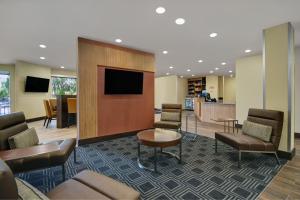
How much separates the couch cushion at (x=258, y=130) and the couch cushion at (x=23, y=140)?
3.96 metres

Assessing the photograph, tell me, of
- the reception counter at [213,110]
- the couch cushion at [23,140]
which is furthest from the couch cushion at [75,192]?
the reception counter at [213,110]

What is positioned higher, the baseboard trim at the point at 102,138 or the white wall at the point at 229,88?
the white wall at the point at 229,88

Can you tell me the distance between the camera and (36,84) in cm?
736

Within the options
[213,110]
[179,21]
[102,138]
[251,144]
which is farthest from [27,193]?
[213,110]

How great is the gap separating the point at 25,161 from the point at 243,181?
2896mm

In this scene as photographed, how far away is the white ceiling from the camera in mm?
2564

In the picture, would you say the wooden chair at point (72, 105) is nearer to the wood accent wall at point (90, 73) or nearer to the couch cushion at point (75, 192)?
the wood accent wall at point (90, 73)

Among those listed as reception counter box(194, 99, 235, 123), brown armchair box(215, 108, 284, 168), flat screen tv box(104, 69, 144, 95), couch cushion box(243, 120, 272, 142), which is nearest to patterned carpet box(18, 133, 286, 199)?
brown armchair box(215, 108, 284, 168)

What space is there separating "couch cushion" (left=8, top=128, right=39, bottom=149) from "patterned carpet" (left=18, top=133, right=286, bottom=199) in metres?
0.50

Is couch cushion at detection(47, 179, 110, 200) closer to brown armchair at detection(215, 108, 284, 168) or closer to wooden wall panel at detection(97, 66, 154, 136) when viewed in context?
brown armchair at detection(215, 108, 284, 168)

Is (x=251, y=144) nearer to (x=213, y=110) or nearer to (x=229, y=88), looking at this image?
(x=213, y=110)

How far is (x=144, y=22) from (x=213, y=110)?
536 centimetres

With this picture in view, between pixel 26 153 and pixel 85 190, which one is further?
pixel 26 153

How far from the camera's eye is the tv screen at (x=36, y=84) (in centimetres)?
704
